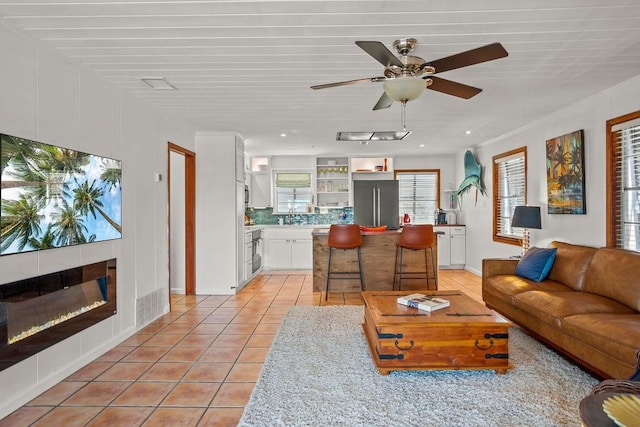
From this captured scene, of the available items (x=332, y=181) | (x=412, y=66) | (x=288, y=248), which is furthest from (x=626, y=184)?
(x=288, y=248)

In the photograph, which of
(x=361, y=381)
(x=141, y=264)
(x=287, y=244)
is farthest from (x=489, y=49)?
(x=287, y=244)

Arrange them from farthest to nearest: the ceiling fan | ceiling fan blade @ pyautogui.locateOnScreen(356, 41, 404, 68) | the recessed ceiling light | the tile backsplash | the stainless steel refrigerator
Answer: the tile backsplash, the stainless steel refrigerator, the recessed ceiling light, the ceiling fan, ceiling fan blade @ pyautogui.locateOnScreen(356, 41, 404, 68)

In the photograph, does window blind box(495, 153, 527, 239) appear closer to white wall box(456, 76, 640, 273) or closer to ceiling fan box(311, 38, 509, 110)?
white wall box(456, 76, 640, 273)

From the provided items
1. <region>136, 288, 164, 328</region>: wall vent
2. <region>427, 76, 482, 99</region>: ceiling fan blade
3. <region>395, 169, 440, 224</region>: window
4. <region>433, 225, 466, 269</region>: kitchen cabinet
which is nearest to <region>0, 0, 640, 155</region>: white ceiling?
<region>427, 76, 482, 99</region>: ceiling fan blade

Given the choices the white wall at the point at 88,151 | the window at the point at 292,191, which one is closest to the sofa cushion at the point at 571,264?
the white wall at the point at 88,151

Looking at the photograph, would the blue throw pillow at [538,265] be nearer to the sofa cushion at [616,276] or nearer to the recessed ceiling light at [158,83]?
the sofa cushion at [616,276]

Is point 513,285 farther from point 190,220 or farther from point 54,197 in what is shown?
point 190,220

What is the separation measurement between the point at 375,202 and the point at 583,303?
4.14 metres

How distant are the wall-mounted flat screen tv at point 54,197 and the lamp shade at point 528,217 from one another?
458 cm

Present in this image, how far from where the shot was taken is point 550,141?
15.1 feet

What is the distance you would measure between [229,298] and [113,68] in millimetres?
3310

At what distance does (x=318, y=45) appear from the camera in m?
2.63

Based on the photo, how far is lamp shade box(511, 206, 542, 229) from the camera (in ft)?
14.8

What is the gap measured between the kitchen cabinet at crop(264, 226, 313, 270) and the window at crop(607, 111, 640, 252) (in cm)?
490
